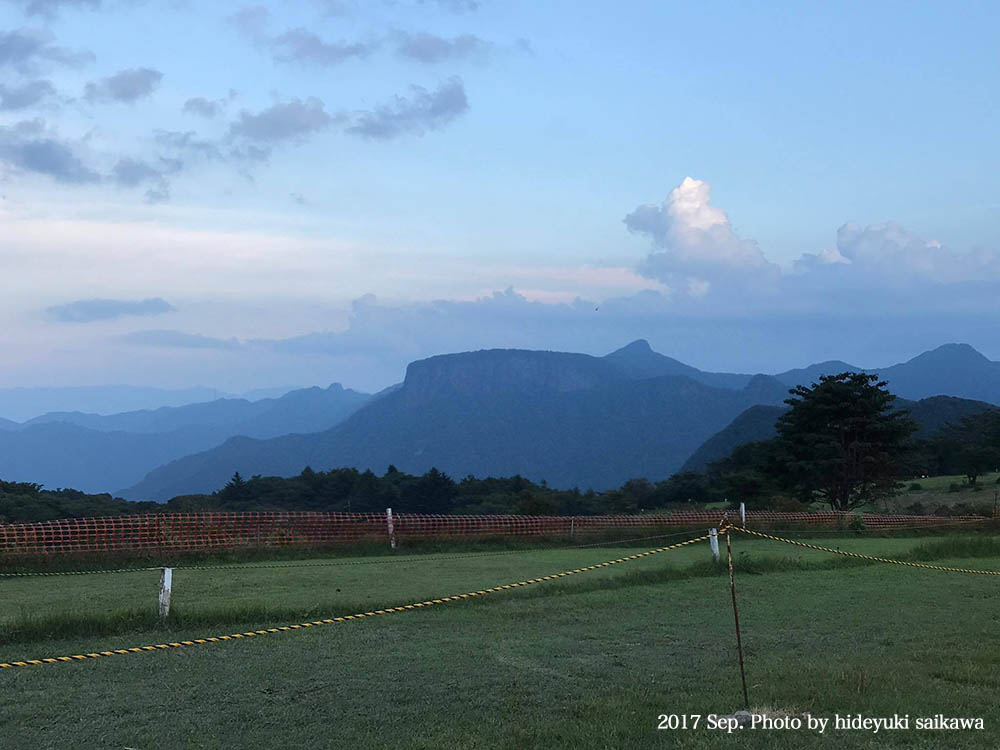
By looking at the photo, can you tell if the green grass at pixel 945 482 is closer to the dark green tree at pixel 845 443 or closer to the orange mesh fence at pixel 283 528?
the dark green tree at pixel 845 443

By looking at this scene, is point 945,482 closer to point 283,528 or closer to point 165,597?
point 283,528

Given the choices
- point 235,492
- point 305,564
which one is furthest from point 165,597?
point 235,492

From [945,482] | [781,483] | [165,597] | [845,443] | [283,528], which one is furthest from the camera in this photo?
[945,482]

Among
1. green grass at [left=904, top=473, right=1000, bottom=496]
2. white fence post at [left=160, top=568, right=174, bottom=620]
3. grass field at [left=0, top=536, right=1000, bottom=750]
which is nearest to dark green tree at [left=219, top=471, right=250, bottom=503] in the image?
green grass at [left=904, top=473, right=1000, bottom=496]

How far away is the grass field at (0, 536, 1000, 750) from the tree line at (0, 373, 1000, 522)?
25180 millimetres

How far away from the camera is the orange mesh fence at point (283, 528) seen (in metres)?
19.5

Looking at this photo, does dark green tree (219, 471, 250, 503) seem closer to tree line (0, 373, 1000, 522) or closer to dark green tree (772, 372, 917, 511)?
tree line (0, 373, 1000, 522)

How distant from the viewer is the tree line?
146 feet

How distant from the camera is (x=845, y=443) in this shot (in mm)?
46531

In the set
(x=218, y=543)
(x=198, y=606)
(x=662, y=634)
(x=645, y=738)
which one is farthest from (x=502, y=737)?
(x=218, y=543)

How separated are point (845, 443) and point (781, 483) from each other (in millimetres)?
4456

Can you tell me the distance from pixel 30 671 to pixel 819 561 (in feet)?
51.6

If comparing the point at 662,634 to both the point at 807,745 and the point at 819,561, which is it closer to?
the point at 807,745

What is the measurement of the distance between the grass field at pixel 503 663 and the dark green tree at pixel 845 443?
30869 mm
